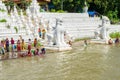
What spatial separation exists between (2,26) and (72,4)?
85.4ft

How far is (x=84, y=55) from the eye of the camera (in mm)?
24156

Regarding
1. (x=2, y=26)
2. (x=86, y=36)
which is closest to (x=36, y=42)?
(x=2, y=26)

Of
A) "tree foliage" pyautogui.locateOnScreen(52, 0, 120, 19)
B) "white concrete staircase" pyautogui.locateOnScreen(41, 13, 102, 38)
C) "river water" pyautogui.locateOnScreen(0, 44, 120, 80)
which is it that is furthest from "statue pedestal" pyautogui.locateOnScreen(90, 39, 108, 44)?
"tree foliage" pyautogui.locateOnScreen(52, 0, 120, 19)

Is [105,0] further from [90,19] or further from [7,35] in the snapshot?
[7,35]

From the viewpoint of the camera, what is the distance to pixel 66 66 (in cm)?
1988

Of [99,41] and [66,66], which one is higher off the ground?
[66,66]

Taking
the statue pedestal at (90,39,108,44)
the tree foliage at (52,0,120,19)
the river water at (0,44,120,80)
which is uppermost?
the tree foliage at (52,0,120,19)

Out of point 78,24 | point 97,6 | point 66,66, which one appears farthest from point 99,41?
point 97,6

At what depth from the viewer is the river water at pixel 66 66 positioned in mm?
17250

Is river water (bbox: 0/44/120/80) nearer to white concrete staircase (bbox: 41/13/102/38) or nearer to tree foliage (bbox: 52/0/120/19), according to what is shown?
white concrete staircase (bbox: 41/13/102/38)

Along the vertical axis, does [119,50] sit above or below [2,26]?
below

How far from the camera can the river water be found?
17250 mm

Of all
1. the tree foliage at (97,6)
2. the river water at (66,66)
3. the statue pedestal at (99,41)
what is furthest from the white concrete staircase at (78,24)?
the tree foliage at (97,6)

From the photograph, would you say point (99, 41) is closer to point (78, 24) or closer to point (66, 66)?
point (78, 24)
